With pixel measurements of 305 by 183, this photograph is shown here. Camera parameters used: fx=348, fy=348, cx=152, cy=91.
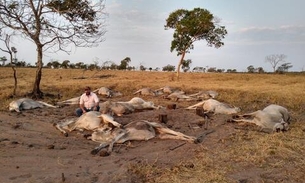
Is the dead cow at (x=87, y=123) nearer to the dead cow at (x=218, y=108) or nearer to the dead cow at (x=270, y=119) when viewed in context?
the dead cow at (x=270, y=119)

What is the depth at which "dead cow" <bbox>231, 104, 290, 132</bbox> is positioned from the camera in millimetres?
8258

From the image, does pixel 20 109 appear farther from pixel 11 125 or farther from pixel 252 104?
pixel 252 104

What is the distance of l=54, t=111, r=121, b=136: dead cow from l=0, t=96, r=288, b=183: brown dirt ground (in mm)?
205

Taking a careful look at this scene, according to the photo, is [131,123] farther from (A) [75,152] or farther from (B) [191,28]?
(B) [191,28]

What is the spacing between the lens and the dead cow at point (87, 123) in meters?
7.85

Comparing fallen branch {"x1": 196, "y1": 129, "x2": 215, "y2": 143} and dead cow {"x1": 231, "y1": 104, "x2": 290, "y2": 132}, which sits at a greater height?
dead cow {"x1": 231, "y1": 104, "x2": 290, "y2": 132}

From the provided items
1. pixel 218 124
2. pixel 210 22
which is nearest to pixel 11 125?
pixel 218 124

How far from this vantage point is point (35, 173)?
5.10m

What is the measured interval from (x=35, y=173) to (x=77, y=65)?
134 ft

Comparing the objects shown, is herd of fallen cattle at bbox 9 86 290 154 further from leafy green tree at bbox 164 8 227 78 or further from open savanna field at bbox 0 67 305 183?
leafy green tree at bbox 164 8 227 78

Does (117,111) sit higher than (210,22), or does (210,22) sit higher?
(210,22)

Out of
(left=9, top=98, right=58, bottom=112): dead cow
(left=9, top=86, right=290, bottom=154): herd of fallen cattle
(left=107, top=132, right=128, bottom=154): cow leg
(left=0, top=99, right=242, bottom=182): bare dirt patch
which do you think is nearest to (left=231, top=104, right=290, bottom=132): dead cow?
(left=9, top=86, right=290, bottom=154): herd of fallen cattle

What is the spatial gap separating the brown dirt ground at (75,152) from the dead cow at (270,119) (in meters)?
0.53

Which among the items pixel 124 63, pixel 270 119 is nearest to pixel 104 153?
pixel 270 119
